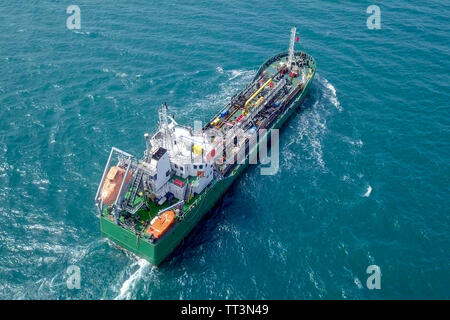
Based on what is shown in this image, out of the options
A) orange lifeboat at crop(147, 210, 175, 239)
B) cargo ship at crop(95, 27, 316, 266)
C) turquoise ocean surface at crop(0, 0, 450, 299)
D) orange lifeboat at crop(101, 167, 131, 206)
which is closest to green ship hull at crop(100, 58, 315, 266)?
cargo ship at crop(95, 27, 316, 266)

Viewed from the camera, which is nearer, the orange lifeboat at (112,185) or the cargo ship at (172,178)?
the cargo ship at (172,178)

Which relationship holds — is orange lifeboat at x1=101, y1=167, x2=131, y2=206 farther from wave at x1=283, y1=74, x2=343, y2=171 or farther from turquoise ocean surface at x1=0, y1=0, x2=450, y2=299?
wave at x1=283, y1=74, x2=343, y2=171

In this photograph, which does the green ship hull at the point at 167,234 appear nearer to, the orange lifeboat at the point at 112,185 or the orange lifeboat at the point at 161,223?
the orange lifeboat at the point at 161,223

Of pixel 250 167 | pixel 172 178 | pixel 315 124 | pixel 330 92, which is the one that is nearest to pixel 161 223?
pixel 172 178

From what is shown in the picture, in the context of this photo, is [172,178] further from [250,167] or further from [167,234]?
[250,167]

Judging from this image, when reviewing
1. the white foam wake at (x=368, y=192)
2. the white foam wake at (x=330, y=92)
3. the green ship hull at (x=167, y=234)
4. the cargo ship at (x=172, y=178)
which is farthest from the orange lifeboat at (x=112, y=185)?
the white foam wake at (x=330, y=92)
